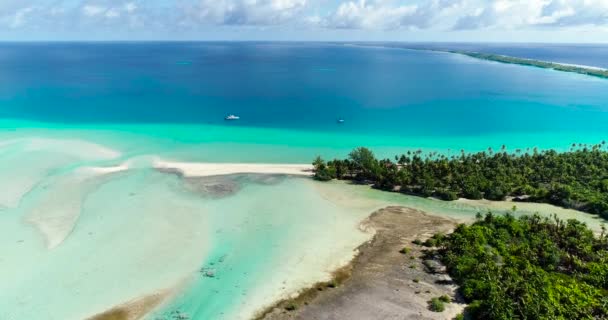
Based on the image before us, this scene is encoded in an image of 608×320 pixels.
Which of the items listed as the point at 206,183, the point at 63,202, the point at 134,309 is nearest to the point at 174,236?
the point at 134,309

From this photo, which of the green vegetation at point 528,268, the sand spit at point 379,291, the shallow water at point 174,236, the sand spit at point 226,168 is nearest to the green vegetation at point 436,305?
the sand spit at point 379,291

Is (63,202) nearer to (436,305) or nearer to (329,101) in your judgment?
(436,305)

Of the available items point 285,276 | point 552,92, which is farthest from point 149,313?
point 552,92

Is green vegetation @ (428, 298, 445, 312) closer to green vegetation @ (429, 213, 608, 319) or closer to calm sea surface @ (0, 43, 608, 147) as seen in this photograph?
green vegetation @ (429, 213, 608, 319)

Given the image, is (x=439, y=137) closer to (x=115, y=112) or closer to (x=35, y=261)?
(x=35, y=261)

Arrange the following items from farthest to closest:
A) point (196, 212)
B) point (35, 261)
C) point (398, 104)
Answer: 1. point (398, 104)
2. point (196, 212)
3. point (35, 261)

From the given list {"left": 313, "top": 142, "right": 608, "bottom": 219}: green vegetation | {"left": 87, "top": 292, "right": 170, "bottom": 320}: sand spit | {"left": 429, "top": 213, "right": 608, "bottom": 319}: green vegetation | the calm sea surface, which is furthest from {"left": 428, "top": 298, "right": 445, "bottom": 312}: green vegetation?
the calm sea surface
